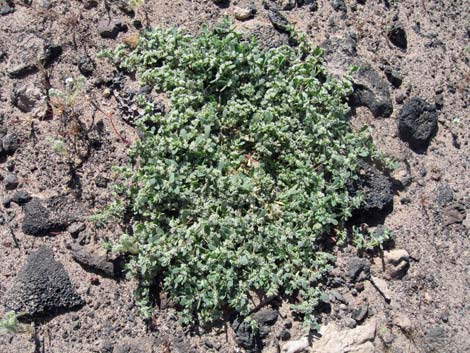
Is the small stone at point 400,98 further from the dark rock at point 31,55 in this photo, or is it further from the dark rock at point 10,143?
the dark rock at point 10,143

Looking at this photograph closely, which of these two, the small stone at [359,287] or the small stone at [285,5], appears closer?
the small stone at [359,287]

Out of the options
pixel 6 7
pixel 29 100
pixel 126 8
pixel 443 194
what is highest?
pixel 126 8

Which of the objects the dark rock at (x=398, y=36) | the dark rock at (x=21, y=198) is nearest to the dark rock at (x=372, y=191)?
the dark rock at (x=398, y=36)

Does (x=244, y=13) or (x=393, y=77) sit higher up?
(x=244, y=13)

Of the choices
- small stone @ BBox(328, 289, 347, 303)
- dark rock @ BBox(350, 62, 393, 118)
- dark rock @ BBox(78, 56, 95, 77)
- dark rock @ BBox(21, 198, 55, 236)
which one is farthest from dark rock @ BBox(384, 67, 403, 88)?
dark rock @ BBox(21, 198, 55, 236)

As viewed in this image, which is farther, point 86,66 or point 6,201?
point 86,66

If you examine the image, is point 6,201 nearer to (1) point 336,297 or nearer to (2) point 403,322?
(1) point 336,297

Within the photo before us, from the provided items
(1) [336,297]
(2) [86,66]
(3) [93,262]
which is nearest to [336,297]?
(1) [336,297]
